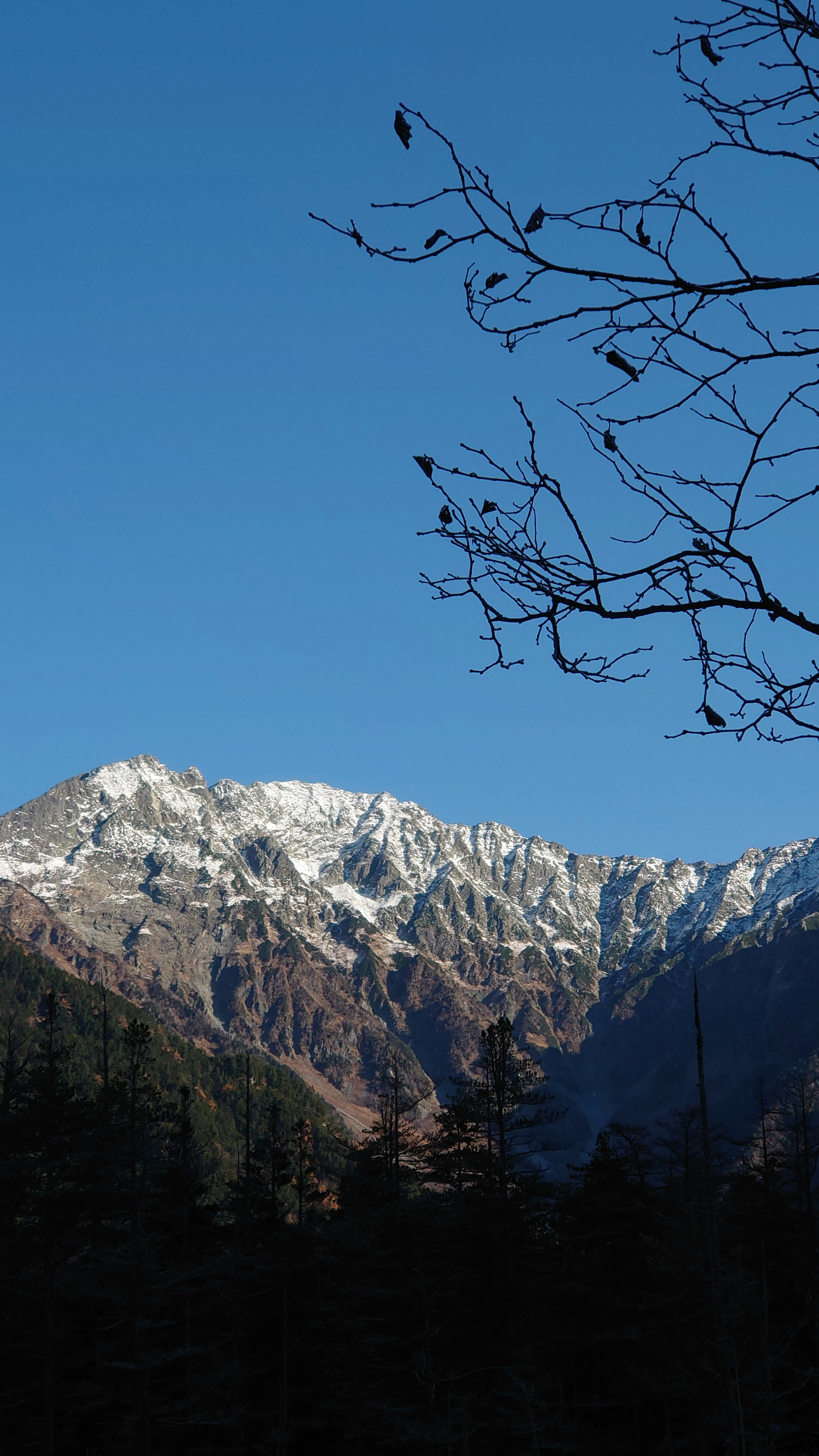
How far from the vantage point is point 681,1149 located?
178 ft

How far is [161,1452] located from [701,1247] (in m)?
18.7

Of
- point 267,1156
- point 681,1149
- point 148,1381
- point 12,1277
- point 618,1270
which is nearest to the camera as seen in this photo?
point 148,1381

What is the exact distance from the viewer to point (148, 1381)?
3300 cm

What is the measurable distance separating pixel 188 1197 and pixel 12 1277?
480 inches

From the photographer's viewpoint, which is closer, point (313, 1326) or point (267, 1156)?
point (313, 1326)

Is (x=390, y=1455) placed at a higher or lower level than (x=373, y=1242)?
lower

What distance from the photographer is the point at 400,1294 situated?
39781 mm

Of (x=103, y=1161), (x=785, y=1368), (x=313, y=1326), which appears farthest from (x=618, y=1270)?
(x=103, y=1161)

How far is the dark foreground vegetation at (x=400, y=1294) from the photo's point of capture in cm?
3531

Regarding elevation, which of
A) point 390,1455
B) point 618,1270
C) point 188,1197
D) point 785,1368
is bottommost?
point 390,1455

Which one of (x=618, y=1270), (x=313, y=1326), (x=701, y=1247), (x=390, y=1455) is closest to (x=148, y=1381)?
(x=313, y=1326)

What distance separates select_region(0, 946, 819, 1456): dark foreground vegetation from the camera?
3531cm

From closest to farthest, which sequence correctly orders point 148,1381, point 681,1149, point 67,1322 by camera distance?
1. point 148,1381
2. point 67,1322
3. point 681,1149

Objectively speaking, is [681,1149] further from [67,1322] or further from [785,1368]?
[67,1322]
